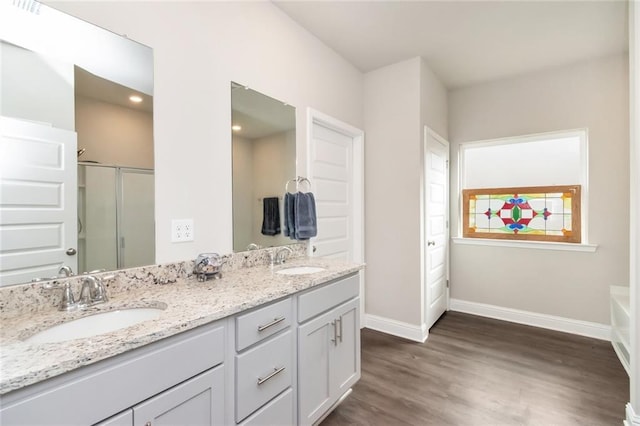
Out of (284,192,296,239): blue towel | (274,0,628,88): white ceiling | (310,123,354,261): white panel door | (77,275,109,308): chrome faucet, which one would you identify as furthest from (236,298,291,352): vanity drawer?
(274,0,628,88): white ceiling

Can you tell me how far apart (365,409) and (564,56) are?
354 cm

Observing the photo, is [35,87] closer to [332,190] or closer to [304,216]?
[304,216]

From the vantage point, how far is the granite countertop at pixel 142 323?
70cm

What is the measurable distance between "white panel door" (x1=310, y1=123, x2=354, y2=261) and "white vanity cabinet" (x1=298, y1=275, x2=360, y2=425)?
2.73ft

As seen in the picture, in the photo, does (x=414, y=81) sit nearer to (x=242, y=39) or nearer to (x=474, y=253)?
(x=242, y=39)

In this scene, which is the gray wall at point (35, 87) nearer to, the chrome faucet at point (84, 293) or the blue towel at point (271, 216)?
the chrome faucet at point (84, 293)

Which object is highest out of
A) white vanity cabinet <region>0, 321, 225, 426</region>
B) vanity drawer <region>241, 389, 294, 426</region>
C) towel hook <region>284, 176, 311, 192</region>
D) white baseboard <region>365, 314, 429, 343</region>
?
towel hook <region>284, 176, 311, 192</region>

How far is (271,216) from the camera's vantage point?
211 cm

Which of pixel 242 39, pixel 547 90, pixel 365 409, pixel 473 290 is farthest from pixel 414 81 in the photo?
pixel 365 409

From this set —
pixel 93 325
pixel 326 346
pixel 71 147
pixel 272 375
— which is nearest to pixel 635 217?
pixel 326 346

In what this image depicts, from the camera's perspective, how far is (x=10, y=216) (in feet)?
3.44

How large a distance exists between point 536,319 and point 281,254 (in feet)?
A: 9.54

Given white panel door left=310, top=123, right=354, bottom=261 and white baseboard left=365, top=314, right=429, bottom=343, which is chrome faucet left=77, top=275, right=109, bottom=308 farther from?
white baseboard left=365, top=314, right=429, bottom=343

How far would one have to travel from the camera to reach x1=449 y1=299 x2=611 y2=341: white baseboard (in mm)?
2836
